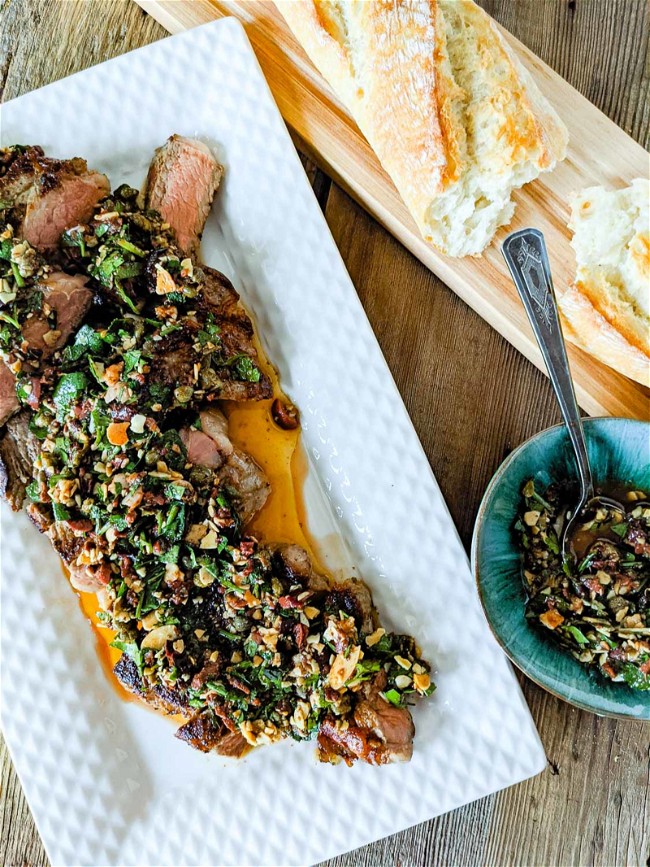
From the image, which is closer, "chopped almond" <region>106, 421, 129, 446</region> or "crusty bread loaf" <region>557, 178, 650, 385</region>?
"chopped almond" <region>106, 421, 129, 446</region>

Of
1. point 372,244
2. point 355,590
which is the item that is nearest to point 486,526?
point 355,590

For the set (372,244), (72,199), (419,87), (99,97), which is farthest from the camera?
(372,244)

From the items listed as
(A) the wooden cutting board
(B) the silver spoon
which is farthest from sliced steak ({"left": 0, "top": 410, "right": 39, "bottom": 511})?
(B) the silver spoon

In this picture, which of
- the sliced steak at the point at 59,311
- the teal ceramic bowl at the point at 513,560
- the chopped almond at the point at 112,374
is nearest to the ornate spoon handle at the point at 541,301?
the teal ceramic bowl at the point at 513,560

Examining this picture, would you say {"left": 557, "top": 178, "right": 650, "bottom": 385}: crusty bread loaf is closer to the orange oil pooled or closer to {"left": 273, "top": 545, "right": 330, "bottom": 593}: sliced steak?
the orange oil pooled

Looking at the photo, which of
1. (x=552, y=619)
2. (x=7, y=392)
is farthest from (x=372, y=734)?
(x=7, y=392)

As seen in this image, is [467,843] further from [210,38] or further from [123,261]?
[210,38]

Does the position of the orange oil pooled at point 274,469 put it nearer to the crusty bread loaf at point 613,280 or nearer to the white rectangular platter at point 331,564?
the white rectangular platter at point 331,564
